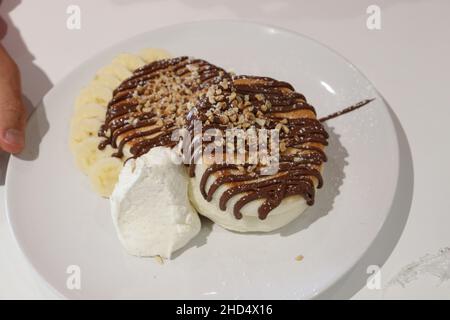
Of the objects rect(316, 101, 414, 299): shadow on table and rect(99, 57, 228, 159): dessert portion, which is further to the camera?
rect(99, 57, 228, 159): dessert portion

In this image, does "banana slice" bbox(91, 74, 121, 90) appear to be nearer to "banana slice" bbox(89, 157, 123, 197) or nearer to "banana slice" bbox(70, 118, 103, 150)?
"banana slice" bbox(70, 118, 103, 150)

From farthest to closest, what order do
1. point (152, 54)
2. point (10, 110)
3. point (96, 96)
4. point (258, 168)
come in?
point (152, 54) → point (96, 96) → point (10, 110) → point (258, 168)

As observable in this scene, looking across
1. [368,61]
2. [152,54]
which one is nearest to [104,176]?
[152,54]

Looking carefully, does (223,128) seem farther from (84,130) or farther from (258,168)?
(84,130)

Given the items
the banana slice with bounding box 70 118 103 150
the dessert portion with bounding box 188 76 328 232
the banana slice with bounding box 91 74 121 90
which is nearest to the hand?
the banana slice with bounding box 70 118 103 150
